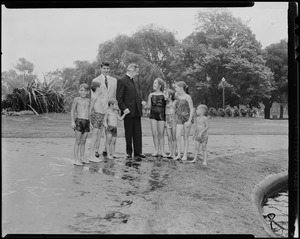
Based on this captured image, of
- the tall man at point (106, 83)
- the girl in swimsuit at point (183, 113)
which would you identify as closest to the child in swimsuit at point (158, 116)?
the girl in swimsuit at point (183, 113)

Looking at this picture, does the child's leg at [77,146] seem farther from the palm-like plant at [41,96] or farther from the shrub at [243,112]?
the shrub at [243,112]

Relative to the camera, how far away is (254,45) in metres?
4.97

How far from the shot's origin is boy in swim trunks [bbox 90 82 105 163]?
484 centimetres

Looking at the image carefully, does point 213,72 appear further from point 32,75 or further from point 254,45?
point 32,75

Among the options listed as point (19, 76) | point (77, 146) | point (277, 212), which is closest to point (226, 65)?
point (277, 212)

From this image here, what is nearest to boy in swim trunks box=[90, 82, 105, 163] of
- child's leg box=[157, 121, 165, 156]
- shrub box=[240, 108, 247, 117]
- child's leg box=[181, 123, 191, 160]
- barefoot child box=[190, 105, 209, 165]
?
child's leg box=[157, 121, 165, 156]

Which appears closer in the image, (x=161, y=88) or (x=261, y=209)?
(x=261, y=209)

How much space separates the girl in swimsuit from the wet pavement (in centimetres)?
32

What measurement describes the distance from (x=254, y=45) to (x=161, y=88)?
137 centimetres

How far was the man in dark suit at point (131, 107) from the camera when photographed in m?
5.17

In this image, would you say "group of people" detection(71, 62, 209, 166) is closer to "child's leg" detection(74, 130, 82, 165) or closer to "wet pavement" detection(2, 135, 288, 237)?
"child's leg" detection(74, 130, 82, 165)
